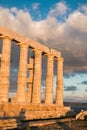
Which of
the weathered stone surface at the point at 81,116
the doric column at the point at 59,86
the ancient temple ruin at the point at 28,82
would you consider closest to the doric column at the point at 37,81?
the ancient temple ruin at the point at 28,82

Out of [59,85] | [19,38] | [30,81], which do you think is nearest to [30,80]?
[30,81]

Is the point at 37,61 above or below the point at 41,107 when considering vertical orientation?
above

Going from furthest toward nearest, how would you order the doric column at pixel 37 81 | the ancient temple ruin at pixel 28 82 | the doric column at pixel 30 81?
the doric column at pixel 30 81, the doric column at pixel 37 81, the ancient temple ruin at pixel 28 82

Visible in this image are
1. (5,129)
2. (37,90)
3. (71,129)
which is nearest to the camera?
(5,129)

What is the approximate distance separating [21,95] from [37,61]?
393 inches

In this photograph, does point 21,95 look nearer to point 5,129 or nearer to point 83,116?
point 83,116

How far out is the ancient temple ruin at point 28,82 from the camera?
5200 centimetres

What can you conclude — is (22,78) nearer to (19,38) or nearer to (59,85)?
(19,38)

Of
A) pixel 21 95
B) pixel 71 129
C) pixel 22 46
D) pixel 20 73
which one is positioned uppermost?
pixel 22 46

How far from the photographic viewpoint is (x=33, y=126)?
3553 centimetres

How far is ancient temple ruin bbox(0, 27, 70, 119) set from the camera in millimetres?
52003

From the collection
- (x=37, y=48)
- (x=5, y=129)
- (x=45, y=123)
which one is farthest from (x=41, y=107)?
(x=5, y=129)

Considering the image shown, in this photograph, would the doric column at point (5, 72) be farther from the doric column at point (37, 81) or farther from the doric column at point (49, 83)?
the doric column at point (49, 83)

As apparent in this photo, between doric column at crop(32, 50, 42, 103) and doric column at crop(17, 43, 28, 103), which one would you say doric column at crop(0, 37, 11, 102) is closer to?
doric column at crop(17, 43, 28, 103)
